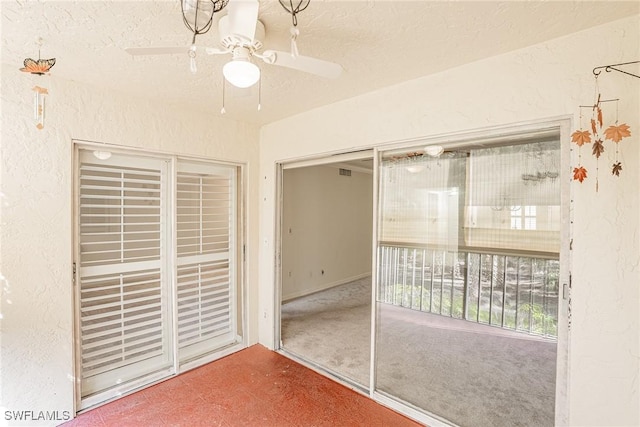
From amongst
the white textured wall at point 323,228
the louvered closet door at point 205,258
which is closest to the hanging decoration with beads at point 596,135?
the louvered closet door at point 205,258

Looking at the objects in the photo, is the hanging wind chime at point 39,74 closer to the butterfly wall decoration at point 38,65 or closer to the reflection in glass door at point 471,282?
the butterfly wall decoration at point 38,65

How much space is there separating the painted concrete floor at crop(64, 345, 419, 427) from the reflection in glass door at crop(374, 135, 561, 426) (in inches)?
12.9

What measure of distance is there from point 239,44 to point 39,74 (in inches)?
62.6

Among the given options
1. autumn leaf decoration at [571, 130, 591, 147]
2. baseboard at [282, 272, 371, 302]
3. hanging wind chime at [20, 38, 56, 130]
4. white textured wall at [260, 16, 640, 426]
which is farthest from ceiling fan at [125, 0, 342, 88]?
baseboard at [282, 272, 371, 302]

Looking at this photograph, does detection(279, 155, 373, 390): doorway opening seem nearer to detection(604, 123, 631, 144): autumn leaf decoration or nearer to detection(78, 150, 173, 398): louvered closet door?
detection(78, 150, 173, 398): louvered closet door

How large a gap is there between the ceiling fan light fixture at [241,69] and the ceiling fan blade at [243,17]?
3.1 inches

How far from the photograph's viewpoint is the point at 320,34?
1539 mm

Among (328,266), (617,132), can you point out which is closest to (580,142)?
(617,132)

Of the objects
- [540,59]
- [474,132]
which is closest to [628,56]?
[540,59]

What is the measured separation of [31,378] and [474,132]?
3328 millimetres

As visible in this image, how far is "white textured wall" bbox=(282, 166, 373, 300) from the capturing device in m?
4.86

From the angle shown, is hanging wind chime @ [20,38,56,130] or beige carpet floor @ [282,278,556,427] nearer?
hanging wind chime @ [20,38,56,130]

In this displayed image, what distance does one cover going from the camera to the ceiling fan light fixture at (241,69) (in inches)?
45.1

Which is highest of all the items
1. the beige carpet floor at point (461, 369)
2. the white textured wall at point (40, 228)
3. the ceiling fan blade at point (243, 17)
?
the ceiling fan blade at point (243, 17)
